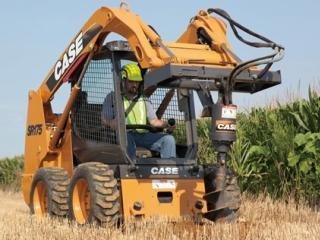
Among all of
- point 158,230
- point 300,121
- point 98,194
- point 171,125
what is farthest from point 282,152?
point 158,230

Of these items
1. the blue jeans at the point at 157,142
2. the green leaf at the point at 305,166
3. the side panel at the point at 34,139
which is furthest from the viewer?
the green leaf at the point at 305,166

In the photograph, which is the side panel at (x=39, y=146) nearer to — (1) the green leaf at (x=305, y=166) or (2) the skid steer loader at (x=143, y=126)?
(2) the skid steer loader at (x=143, y=126)

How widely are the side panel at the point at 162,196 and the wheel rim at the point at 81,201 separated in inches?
24.0

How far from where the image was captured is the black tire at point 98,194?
20.9 ft

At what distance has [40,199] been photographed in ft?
27.1

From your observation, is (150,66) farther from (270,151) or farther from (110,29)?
(270,151)

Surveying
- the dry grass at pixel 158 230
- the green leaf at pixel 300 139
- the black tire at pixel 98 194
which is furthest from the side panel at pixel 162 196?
the green leaf at pixel 300 139

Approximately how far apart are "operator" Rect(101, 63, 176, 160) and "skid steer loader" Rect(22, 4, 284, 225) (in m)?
0.09

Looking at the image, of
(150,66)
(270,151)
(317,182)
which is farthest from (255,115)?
(150,66)

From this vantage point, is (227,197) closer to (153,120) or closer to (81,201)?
(153,120)

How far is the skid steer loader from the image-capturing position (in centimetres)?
623

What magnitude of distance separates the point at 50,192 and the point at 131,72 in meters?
1.87

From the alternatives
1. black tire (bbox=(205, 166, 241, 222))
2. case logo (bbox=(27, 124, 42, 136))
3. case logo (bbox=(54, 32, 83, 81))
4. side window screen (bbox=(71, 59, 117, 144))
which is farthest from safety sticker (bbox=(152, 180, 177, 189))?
case logo (bbox=(27, 124, 42, 136))

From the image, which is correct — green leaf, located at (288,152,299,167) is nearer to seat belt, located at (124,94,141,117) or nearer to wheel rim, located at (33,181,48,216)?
seat belt, located at (124,94,141,117)
